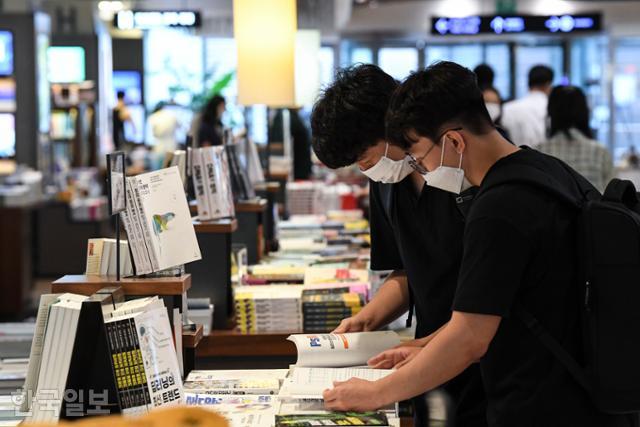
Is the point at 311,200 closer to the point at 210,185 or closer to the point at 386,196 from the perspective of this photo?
the point at 210,185

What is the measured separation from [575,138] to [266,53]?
2.00 metres

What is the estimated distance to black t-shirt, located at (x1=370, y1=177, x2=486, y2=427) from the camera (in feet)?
9.46

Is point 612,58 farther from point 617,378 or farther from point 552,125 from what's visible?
point 617,378

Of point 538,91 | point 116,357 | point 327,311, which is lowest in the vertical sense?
point 327,311

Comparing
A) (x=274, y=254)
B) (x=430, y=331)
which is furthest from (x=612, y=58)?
(x=430, y=331)

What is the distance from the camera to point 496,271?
7.28 feet

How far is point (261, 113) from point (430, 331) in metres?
17.7

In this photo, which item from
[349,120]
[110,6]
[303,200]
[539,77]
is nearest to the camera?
[349,120]

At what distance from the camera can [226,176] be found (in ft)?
15.1

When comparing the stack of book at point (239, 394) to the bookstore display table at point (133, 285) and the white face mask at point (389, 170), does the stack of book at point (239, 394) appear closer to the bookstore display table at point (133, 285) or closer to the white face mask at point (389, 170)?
the bookstore display table at point (133, 285)

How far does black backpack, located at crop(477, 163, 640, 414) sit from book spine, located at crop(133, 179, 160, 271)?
1144 millimetres

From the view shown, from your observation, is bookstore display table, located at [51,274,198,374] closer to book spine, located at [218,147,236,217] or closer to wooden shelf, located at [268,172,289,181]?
book spine, located at [218,147,236,217]

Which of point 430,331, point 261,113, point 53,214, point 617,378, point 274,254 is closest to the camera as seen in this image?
point 617,378

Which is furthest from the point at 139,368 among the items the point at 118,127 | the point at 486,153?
the point at 118,127
